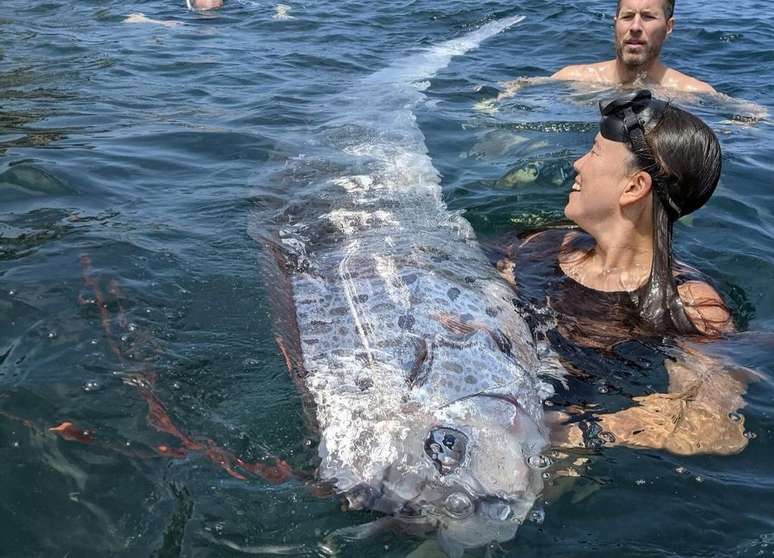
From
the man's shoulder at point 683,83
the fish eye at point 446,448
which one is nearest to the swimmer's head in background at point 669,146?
the fish eye at point 446,448

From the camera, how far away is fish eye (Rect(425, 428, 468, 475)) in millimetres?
2443

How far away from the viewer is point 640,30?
24.7 feet

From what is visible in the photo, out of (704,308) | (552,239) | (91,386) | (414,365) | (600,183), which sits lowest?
(552,239)

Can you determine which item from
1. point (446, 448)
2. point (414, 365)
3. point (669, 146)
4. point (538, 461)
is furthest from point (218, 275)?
point (669, 146)

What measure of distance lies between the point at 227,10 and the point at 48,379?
1015 cm

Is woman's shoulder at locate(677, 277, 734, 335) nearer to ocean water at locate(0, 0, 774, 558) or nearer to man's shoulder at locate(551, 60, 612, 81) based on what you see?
ocean water at locate(0, 0, 774, 558)

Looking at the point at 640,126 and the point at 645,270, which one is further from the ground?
the point at 640,126

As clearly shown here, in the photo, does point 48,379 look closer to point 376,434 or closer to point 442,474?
point 376,434

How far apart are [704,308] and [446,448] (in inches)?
68.0

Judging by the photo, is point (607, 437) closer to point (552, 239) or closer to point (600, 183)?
point (600, 183)

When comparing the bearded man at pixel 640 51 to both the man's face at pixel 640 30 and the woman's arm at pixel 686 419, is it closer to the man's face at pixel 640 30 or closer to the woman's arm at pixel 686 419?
Result: the man's face at pixel 640 30

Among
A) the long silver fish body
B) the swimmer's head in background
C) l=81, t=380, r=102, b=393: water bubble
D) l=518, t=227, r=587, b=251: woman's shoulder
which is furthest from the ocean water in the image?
the swimmer's head in background

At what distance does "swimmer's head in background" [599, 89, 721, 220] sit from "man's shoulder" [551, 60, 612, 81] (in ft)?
16.2

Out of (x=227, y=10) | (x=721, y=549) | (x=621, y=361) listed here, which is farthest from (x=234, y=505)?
(x=227, y=10)
